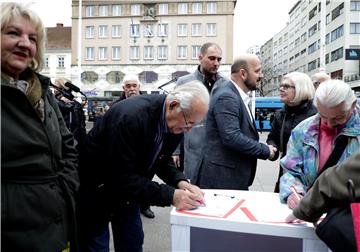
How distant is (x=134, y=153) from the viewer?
79.7 inches

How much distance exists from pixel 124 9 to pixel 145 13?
2.57 m

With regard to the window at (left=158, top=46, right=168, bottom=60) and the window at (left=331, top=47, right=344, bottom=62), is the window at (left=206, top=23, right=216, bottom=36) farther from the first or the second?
the window at (left=331, top=47, right=344, bottom=62)

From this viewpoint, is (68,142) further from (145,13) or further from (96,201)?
(145,13)

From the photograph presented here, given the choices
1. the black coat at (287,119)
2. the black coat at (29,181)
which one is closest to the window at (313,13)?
the black coat at (287,119)

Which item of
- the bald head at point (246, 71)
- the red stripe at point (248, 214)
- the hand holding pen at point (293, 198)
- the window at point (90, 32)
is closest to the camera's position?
the red stripe at point (248, 214)

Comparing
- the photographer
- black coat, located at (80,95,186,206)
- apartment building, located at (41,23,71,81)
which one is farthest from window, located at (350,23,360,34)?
black coat, located at (80,95,186,206)

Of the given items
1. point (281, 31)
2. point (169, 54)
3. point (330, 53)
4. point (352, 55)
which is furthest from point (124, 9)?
point (281, 31)

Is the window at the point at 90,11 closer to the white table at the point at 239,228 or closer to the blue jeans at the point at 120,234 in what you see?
the blue jeans at the point at 120,234

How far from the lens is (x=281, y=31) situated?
85.8 m

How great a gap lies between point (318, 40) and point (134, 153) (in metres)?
57.7

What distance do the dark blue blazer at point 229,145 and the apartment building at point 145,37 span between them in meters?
42.1

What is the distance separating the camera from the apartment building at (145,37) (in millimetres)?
45594

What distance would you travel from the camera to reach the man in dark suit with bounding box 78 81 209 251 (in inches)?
79.0

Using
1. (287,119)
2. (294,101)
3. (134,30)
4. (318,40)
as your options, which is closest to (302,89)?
(294,101)
